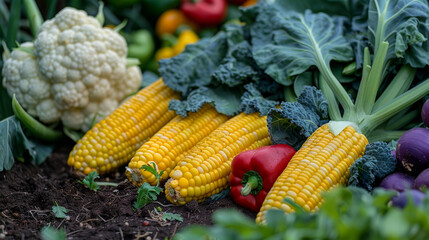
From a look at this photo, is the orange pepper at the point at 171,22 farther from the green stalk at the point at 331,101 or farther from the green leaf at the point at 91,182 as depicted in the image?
the green leaf at the point at 91,182

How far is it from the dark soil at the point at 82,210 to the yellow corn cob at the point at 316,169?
0.33 metres

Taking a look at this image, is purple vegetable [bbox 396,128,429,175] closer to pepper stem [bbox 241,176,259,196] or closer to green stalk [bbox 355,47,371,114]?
green stalk [bbox 355,47,371,114]

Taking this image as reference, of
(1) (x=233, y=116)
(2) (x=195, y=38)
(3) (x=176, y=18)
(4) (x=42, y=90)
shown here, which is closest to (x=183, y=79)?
(1) (x=233, y=116)

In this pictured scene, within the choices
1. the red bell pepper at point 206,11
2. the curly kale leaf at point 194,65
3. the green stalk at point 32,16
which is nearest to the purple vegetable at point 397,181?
the curly kale leaf at point 194,65

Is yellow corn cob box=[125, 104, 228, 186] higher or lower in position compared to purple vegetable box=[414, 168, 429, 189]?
lower

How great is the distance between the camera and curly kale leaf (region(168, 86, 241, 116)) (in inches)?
113

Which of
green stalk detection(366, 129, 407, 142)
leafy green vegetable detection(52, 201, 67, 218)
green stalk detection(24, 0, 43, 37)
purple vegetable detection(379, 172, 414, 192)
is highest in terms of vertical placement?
green stalk detection(24, 0, 43, 37)

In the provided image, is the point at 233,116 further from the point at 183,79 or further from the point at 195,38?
the point at 195,38

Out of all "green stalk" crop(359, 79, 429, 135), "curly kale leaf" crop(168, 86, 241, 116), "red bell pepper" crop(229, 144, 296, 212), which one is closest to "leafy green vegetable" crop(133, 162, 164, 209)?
"red bell pepper" crop(229, 144, 296, 212)

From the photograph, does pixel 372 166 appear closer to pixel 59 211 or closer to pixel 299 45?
pixel 299 45

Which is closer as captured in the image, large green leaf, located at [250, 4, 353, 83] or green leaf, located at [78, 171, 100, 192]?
green leaf, located at [78, 171, 100, 192]

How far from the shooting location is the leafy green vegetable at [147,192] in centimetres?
236

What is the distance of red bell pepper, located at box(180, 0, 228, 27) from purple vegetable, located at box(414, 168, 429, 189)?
328cm

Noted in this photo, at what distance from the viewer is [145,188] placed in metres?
2.36
